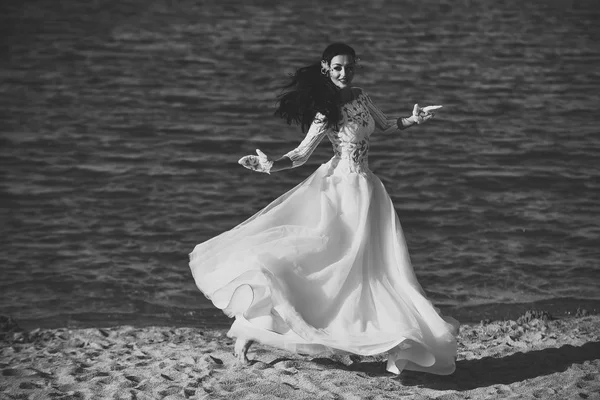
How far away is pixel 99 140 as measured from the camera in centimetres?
1788

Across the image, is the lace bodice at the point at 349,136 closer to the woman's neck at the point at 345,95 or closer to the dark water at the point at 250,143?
the woman's neck at the point at 345,95

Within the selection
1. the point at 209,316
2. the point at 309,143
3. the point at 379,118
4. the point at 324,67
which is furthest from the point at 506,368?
the point at 209,316

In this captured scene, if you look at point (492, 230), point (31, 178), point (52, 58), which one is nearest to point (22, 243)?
point (31, 178)

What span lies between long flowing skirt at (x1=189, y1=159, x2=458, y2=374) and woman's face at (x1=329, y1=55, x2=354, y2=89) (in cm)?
74

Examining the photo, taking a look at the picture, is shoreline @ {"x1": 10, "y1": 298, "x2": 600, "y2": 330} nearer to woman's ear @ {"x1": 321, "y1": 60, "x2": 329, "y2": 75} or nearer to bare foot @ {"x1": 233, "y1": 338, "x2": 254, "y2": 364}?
bare foot @ {"x1": 233, "y1": 338, "x2": 254, "y2": 364}

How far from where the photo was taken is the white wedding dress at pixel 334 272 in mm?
7195

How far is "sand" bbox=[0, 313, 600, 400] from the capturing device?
7629mm

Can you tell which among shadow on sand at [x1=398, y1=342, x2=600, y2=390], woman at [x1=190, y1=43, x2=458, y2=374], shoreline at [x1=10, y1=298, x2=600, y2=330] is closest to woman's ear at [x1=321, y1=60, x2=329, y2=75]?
woman at [x1=190, y1=43, x2=458, y2=374]

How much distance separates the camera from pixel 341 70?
301 inches

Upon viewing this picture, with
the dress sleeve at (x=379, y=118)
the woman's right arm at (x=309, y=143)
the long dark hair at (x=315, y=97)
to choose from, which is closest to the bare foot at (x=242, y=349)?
the woman's right arm at (x=309, y=143)

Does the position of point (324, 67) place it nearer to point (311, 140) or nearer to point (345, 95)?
point (345, 95)

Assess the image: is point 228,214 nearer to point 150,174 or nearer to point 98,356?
point 150,174

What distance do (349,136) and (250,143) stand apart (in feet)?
32.3

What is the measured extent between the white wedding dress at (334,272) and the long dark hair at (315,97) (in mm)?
102
